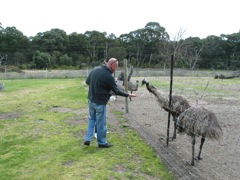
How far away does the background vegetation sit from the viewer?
57.4m

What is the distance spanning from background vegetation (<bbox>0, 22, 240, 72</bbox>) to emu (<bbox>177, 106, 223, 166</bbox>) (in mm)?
48464

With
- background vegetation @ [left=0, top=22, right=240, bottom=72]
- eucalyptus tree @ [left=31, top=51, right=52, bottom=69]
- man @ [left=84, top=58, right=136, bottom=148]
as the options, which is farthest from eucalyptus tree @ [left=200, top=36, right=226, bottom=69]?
man @ [left=84, top=58, right=136, bottom=148]

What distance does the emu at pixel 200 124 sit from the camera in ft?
16.2

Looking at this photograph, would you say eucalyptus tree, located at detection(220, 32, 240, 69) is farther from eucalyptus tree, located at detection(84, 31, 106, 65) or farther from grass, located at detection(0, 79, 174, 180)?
grass, located at detection(0, 79, 174, 180)

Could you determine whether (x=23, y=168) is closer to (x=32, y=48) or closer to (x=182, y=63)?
(x=182, y=63)

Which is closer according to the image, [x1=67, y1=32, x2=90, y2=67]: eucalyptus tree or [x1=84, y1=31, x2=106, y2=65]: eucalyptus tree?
[x1=84, y1=31, x2=106, y2=65]: eucalyptus tree

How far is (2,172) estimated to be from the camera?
478 cm

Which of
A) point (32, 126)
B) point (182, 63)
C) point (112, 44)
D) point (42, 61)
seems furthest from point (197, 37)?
point (32, 126)

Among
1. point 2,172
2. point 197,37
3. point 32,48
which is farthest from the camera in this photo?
point 197,37

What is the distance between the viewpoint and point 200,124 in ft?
16.4

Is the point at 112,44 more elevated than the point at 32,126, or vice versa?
the point at 112,44

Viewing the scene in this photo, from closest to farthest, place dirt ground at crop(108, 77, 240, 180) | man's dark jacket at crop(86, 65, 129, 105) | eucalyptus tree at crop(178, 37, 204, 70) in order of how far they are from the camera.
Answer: dirt ground at crop(108, 77, 240, 180) < man's dark jacket at crop(86, 65, 129, 105) < eucalyptus tree at crop(178, 37, 204, 70)

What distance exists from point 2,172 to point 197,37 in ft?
240

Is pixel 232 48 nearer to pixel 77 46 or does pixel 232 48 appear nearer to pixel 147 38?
pixel 147 38
